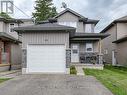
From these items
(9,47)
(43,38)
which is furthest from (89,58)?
(9,47)

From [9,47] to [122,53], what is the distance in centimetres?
1515

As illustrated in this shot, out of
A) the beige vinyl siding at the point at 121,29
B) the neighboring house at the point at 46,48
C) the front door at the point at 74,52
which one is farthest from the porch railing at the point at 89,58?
the beige vinyl siding at the point at 121,29

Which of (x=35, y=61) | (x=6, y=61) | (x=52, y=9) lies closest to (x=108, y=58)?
(x=6, y=61)

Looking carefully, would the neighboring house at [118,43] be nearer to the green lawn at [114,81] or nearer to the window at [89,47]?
the window at [89,47]

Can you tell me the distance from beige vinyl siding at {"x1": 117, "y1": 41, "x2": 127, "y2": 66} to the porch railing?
219 inches

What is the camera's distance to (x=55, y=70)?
70.0 ft

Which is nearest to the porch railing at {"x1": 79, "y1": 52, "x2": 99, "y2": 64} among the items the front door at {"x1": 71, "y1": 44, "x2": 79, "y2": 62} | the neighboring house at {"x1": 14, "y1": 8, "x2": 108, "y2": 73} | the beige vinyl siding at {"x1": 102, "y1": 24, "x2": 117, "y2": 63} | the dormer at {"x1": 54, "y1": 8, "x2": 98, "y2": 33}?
the front door at {"x1": 71, "y1": 44, "x2": 79, "y2": 62}

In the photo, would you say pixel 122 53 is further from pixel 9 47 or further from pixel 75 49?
pixel 9 47

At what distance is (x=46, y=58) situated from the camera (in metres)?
21.6

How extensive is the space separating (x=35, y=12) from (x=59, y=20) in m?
32.4

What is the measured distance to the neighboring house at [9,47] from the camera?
26.6 metres

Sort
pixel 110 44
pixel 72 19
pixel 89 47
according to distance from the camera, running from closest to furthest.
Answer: pixel 89 47 → pixel 72 19 → pixel 110 44

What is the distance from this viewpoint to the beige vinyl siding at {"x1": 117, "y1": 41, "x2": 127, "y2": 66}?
107 ft

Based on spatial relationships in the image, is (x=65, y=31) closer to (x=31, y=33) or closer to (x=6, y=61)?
(x=31, y=33)
